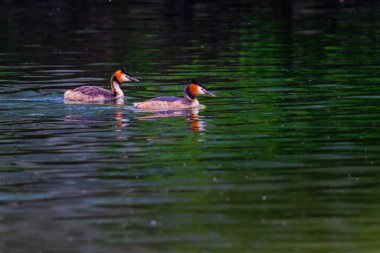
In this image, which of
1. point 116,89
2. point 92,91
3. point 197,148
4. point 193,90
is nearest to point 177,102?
point 193,90

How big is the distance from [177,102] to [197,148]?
15.9ft

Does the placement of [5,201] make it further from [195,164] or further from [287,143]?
[287,143]

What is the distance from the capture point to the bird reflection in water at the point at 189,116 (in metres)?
20.8

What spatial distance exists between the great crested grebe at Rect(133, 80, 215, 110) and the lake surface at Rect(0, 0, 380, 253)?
173 mm

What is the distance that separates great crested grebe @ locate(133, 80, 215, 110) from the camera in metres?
22.8

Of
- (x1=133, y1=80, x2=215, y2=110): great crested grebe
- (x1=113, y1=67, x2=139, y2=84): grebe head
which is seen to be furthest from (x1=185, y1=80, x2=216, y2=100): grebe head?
(x1=113, y1=67, x2=139, y2=84): grebe head

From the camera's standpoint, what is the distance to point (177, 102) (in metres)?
23.2

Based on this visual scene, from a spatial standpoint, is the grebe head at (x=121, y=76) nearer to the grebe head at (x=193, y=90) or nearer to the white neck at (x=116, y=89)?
the white neck at (x=116, y=89)

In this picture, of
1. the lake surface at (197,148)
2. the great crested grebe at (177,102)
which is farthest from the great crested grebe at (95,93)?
the great crested grebe at (177,102)

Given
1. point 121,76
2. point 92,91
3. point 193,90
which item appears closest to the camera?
point 193,90

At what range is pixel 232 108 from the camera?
2292 cm

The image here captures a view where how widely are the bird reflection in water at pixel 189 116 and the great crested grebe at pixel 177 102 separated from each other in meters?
0.10

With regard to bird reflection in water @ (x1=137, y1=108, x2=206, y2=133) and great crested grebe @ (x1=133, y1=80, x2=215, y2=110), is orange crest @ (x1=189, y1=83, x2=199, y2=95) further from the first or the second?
bird reflection in water @ (x1=137, y1=108, x2=206, y2=133)

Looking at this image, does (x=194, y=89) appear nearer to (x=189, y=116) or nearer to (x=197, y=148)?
(x=189, y=116)
